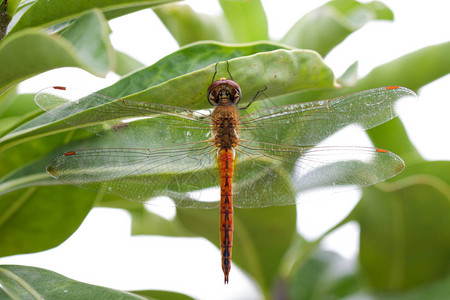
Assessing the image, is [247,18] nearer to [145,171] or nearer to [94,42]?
[145,171]

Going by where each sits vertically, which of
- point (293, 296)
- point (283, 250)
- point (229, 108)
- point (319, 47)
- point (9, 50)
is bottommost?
point (293, 296)

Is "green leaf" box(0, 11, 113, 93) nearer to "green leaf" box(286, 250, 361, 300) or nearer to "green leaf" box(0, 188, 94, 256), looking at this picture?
"green leaf" box(0, 188, 94, 256)

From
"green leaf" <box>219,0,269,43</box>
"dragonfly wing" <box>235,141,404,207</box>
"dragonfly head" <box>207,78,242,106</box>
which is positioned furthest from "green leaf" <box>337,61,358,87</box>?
"green leaf" <box>219,0,269,43</box>

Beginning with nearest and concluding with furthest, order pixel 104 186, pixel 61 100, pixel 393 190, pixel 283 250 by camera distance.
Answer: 1. pixel 61 100
2. pixel 104 186
3. pixel 393 190
4. pixel 283 250

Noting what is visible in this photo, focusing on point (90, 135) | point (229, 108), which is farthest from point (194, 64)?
point (90, 135)

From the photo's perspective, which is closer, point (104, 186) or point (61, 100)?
point (61, 100)

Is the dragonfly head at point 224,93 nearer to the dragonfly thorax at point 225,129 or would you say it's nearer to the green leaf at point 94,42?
the dragonfly thorax at point 225,129

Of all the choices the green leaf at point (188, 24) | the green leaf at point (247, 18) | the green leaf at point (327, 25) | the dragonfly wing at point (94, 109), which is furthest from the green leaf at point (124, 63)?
the green leaf at point (327, 25)

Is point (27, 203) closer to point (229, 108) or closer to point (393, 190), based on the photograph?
point (229, 108)
